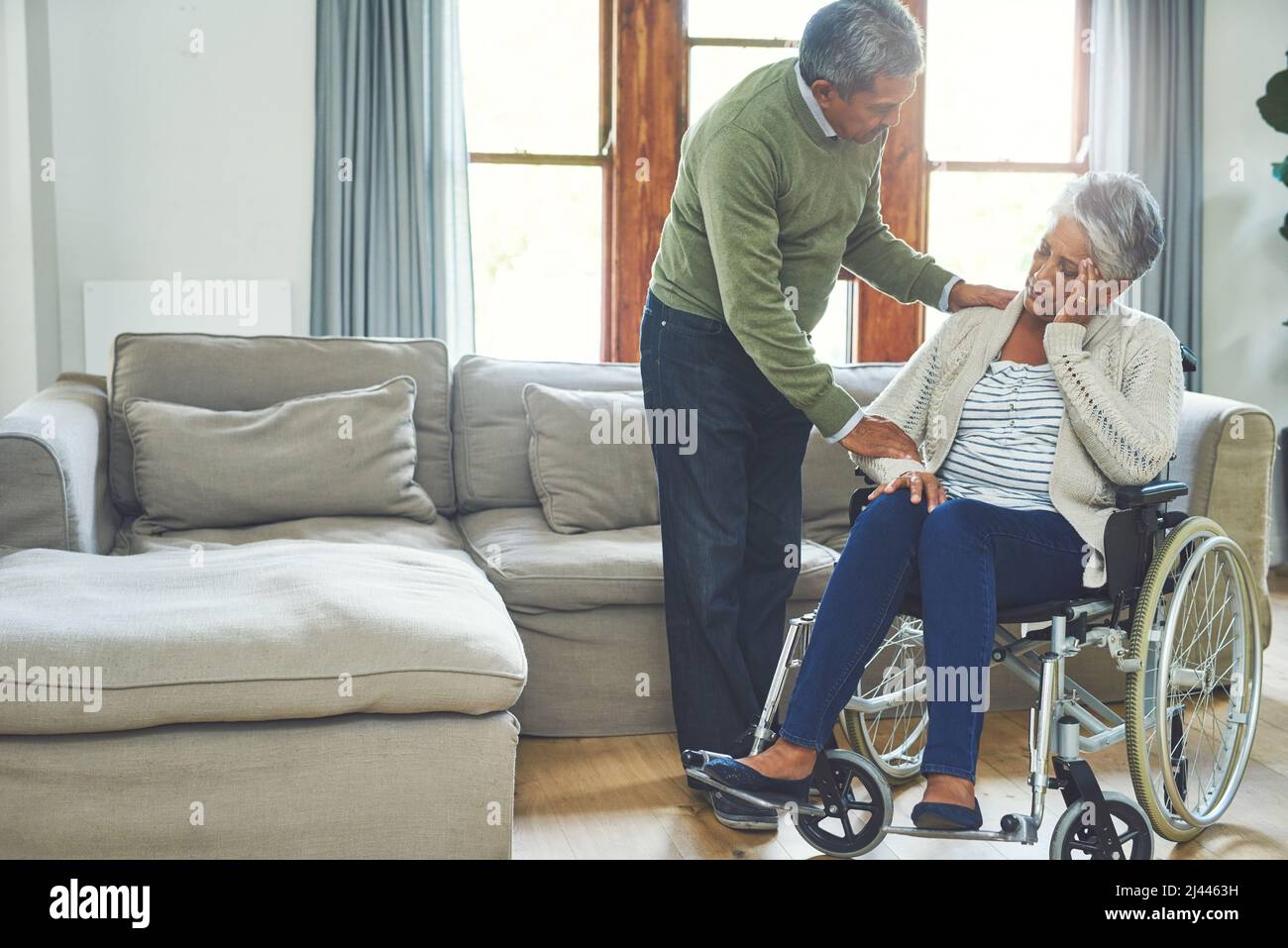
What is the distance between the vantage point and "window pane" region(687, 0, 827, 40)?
4312 mm

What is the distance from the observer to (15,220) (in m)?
3.70

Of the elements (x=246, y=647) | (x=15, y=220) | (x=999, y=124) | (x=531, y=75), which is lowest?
(x=246, y=647)

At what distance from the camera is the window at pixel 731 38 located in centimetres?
431

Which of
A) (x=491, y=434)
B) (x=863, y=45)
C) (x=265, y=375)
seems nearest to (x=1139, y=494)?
(x=863, y=45)

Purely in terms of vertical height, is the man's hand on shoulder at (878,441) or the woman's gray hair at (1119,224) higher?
the woman's gray hair at (1119,224)

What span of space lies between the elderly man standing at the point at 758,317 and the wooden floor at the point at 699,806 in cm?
11

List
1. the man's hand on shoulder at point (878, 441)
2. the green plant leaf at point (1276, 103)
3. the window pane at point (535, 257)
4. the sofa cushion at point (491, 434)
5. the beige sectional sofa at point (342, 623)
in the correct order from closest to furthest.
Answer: the beige sectional sofa at point (342, 623)
the man's hand on shoulder at point (878, 441)
the sofa cushion at point (491, 434)
the green plant leaf at point (1276, 103)
the window pane at point (535, 257)

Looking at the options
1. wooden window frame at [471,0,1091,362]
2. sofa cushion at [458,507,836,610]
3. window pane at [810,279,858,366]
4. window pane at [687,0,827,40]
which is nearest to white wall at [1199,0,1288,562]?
wooden window frame at [471,0,1091,362]

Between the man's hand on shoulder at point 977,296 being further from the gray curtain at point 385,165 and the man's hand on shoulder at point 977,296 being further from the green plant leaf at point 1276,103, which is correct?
the green plant leaf at point 1276,103

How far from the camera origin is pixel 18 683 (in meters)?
1.70

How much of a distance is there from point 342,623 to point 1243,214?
3.92 meters

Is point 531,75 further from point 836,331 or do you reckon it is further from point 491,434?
point 491,434

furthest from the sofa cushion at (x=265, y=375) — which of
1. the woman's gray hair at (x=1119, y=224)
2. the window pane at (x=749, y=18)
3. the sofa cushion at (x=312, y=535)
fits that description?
the window pane at (x=749, y=18)

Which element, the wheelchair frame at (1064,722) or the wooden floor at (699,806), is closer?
the wheelchair frame at (1064,722)
